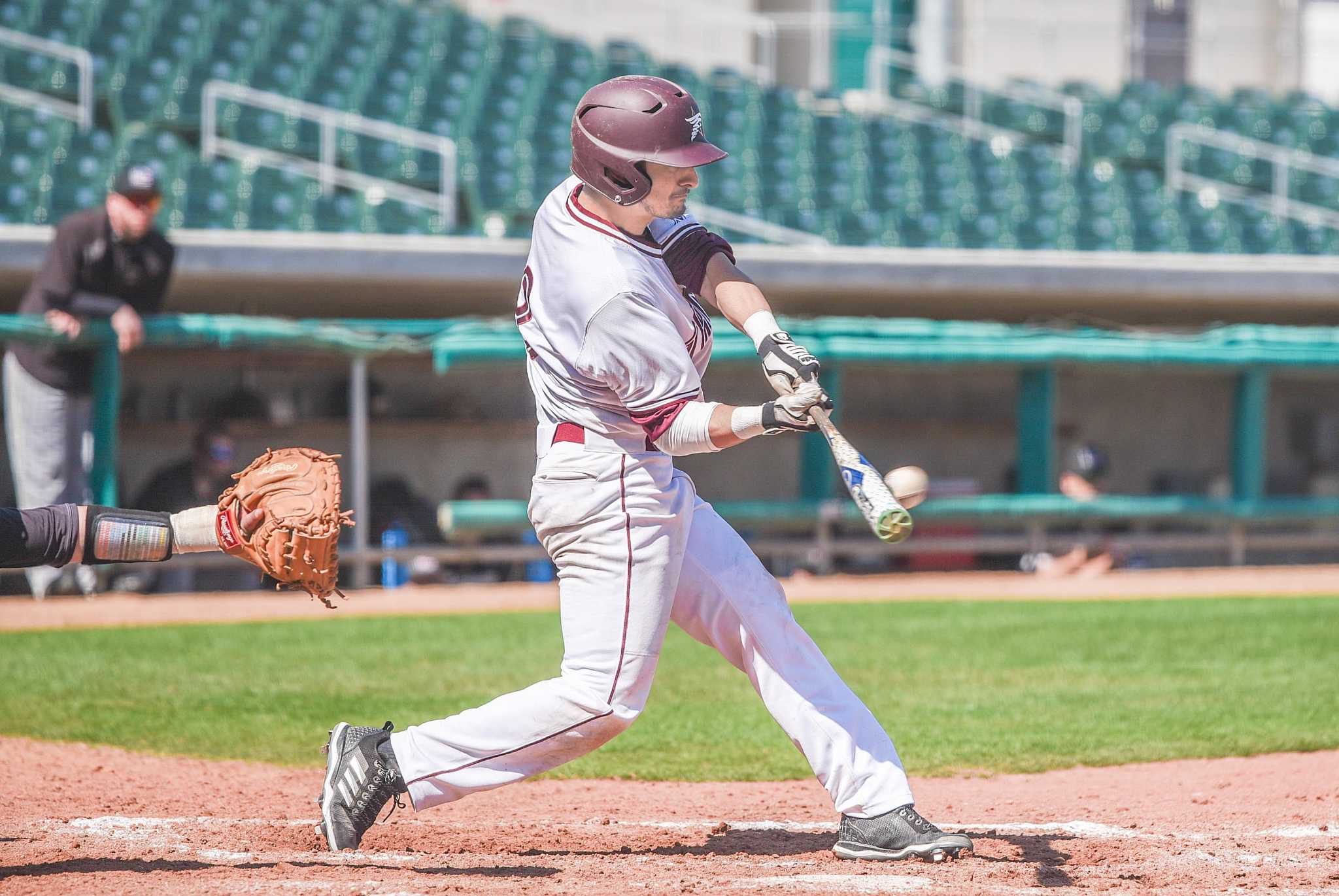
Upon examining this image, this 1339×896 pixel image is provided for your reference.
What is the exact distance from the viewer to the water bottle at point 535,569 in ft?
31.2

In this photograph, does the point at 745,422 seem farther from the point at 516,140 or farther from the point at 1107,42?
the point at 1107,42

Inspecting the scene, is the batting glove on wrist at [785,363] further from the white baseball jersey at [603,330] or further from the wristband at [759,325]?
the white baseball jersey at [603,330]

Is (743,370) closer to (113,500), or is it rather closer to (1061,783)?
(113,500)

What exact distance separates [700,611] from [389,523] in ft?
22.0

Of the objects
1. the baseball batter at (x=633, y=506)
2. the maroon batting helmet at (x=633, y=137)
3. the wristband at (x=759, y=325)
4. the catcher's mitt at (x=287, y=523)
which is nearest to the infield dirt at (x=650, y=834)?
the baseball batter at (x=633, y=506)

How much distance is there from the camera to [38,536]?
293cm

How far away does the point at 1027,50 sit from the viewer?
59.5 feet

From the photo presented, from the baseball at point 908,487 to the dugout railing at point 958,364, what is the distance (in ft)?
19.8

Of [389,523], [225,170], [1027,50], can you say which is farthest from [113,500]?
[1027,50]

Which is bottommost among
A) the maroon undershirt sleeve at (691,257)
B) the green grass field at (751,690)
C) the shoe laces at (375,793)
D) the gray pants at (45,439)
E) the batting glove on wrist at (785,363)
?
the green grass field at (751,690)

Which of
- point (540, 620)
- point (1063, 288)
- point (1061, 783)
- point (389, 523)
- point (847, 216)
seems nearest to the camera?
point (1061, 783)

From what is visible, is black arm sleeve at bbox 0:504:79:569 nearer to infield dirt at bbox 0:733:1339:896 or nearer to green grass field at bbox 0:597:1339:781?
infield dirt at bbox 0:733:1339:896

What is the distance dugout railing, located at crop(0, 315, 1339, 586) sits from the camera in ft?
29.0

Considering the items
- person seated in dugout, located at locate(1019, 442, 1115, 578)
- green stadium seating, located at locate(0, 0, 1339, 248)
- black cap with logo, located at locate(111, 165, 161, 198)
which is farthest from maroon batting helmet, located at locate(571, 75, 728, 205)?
green stadium seating, located at locate(0, 0, 1339, 248)
